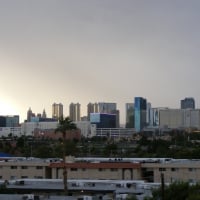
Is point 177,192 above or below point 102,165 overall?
below

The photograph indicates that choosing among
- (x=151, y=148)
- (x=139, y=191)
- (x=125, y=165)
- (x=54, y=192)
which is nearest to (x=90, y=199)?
(x=139, y=191)

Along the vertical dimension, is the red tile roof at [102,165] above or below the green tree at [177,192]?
above

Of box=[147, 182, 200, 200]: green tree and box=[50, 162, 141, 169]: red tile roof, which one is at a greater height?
box=[50, 162, 141, 169]: red tile roof

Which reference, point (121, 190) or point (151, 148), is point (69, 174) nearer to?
point (121, 190)

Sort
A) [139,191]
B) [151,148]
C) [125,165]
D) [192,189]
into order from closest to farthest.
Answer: [192,189], [139,191], [125,165], [151,148]

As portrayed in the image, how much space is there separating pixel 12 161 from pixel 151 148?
37.1m

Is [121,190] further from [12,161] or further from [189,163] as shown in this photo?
[12,161]

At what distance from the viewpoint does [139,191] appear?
32.0 m

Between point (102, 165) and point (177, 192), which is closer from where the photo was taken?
point (177, 192)

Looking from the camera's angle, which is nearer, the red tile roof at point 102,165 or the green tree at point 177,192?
the green tree at point 177,192

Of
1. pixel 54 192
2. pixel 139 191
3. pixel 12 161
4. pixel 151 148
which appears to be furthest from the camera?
pixel 151 148

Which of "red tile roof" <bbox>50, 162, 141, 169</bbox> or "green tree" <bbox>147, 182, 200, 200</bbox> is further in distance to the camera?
"red tile roof" <bbox>50, 162, 141, 169</bbox>

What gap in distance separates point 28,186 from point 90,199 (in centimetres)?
1042

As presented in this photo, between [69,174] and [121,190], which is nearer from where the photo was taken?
[121,190]
